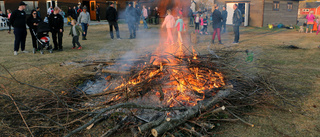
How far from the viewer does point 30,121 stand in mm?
3717

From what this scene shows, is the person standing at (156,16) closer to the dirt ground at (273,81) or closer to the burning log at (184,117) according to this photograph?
the dirt ground at (273,81)

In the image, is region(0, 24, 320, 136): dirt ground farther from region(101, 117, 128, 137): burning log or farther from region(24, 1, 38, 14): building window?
region(24, 1, 38, 14): building window

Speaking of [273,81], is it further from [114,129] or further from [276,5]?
[276,5]

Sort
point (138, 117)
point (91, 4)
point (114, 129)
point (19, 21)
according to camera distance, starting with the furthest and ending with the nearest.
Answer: point (91, 4) → point (19, 21) → point (138, 117) → point (114, 129)

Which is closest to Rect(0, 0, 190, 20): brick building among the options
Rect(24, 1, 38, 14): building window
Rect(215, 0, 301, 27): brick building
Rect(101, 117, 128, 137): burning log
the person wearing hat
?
Rect(24, 1, 38, 14): building window

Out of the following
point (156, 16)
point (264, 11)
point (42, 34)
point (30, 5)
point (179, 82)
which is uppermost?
point (30, 5)

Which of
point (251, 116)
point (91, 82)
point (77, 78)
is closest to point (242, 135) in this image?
point (251, 116)

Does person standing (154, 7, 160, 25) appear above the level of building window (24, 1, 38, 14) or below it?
below

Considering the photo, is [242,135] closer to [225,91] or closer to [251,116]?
[251,116]

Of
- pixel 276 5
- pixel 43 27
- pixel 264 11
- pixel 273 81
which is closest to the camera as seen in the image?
pixel 273 81

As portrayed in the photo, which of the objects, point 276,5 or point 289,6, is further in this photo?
point 289,6

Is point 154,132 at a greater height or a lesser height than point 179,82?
lesser

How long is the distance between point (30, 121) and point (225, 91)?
3.47 metres

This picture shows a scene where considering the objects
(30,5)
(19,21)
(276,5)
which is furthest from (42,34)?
(276,5)
